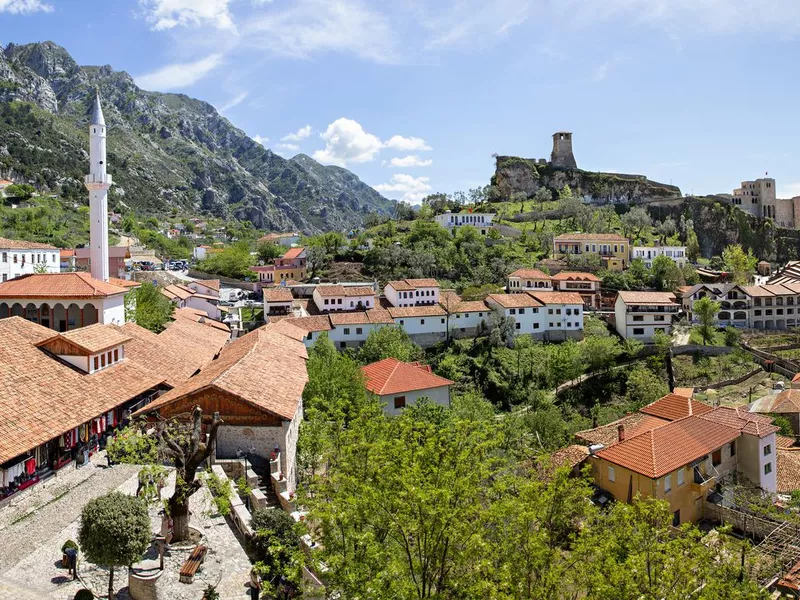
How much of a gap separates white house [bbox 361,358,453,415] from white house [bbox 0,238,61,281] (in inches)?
→ 1242

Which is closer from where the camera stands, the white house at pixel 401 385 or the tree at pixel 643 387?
the white house at pixel 401 385

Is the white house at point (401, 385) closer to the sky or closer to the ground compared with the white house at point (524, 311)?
closer to the ground

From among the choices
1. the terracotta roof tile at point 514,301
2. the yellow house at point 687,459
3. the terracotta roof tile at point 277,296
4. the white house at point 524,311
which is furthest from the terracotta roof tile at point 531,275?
the yellow house at point 687,459

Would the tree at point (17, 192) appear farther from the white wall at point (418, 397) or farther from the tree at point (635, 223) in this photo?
the tree at point (635, 223)

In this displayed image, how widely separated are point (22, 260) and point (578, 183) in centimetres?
9698

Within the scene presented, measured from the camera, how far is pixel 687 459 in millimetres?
23031

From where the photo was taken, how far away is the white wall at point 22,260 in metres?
46.9

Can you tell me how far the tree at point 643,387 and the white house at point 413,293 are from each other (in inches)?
816

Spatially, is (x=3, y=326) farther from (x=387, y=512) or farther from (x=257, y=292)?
(x=257, y=292)

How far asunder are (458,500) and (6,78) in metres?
181

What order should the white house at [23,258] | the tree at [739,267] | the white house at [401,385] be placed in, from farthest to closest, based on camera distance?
the tree at [739,267]
the white house at [23,258]
the white house at [401,385]

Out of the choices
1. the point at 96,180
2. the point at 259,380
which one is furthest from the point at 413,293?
the point at 259,380

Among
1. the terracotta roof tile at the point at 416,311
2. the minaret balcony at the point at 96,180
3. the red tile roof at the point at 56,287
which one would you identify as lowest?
the terracotta roof tile at the point at 416,311

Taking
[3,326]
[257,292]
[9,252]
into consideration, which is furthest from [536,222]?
[3,326]
